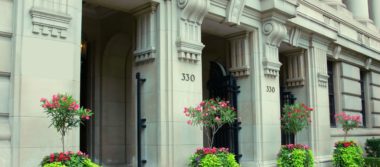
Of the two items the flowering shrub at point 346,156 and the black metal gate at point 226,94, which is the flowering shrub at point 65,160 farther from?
the flowering shrub at point 346,156

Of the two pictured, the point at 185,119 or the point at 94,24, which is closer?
the point at 185,119

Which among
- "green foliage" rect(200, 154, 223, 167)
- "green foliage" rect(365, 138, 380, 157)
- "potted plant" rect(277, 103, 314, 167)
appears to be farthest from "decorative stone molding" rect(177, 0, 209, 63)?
"green foliage" rect(365, 138, 380, 157)

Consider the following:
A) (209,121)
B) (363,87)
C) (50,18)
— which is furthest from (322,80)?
(50,18)

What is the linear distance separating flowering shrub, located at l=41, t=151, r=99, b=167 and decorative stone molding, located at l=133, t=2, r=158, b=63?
14.9ft

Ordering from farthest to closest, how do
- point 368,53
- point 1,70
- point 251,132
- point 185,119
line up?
point 368,53
point 251,132
point 185,119
point 1,70

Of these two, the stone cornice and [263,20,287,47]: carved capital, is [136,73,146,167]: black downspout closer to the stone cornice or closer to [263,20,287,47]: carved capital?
[263,20,287,47]: carved capital

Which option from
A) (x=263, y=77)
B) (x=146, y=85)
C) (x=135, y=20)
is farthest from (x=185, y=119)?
(x=263, y=77)

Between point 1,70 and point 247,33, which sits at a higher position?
point 247,33

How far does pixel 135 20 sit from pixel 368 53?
1720 cm

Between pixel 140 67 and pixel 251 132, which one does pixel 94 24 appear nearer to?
pixel 140 67

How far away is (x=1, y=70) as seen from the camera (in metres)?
9.16

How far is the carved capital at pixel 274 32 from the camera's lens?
645 inches

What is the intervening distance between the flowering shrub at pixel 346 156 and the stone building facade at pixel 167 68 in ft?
3.82

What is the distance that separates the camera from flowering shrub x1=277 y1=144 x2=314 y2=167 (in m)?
15.6
